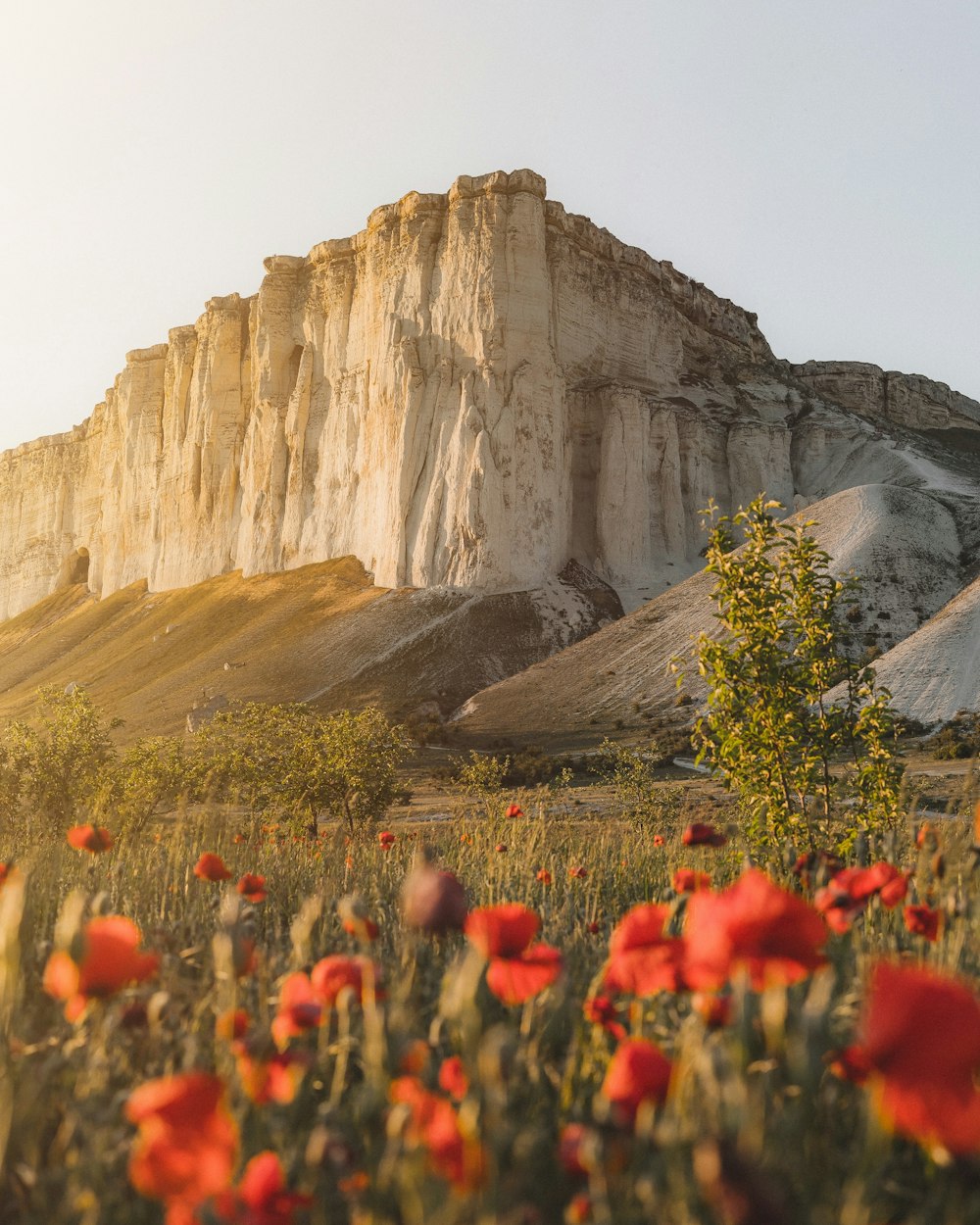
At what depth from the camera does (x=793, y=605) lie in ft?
Answer: 24.7

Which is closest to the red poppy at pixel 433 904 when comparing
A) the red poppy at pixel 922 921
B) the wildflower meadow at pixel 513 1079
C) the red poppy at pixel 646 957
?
the wildflower meadow at pixel 513 1079

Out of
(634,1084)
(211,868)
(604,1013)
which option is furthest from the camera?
(211,868)

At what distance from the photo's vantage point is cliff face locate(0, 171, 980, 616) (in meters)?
57.8

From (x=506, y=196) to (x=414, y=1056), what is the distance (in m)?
66.6

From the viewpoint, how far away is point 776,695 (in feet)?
23.3

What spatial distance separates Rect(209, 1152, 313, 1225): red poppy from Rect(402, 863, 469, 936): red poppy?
697mm

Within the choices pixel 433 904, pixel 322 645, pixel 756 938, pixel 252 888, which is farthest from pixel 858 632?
pixel 756 938

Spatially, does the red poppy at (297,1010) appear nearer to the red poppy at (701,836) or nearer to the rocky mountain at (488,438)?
the red poppy at (701,836)

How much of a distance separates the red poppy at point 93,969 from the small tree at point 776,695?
5557mm

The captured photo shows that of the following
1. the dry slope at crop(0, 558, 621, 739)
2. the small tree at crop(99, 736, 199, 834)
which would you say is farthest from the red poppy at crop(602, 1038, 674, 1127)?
the dry slope at crop(0, 558, 621, 739)

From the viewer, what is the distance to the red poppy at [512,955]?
1772 mm

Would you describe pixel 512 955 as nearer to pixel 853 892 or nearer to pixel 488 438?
pixel 853 892

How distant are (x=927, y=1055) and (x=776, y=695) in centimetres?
613

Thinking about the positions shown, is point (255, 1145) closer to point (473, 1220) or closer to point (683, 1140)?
point (473, 1220)
